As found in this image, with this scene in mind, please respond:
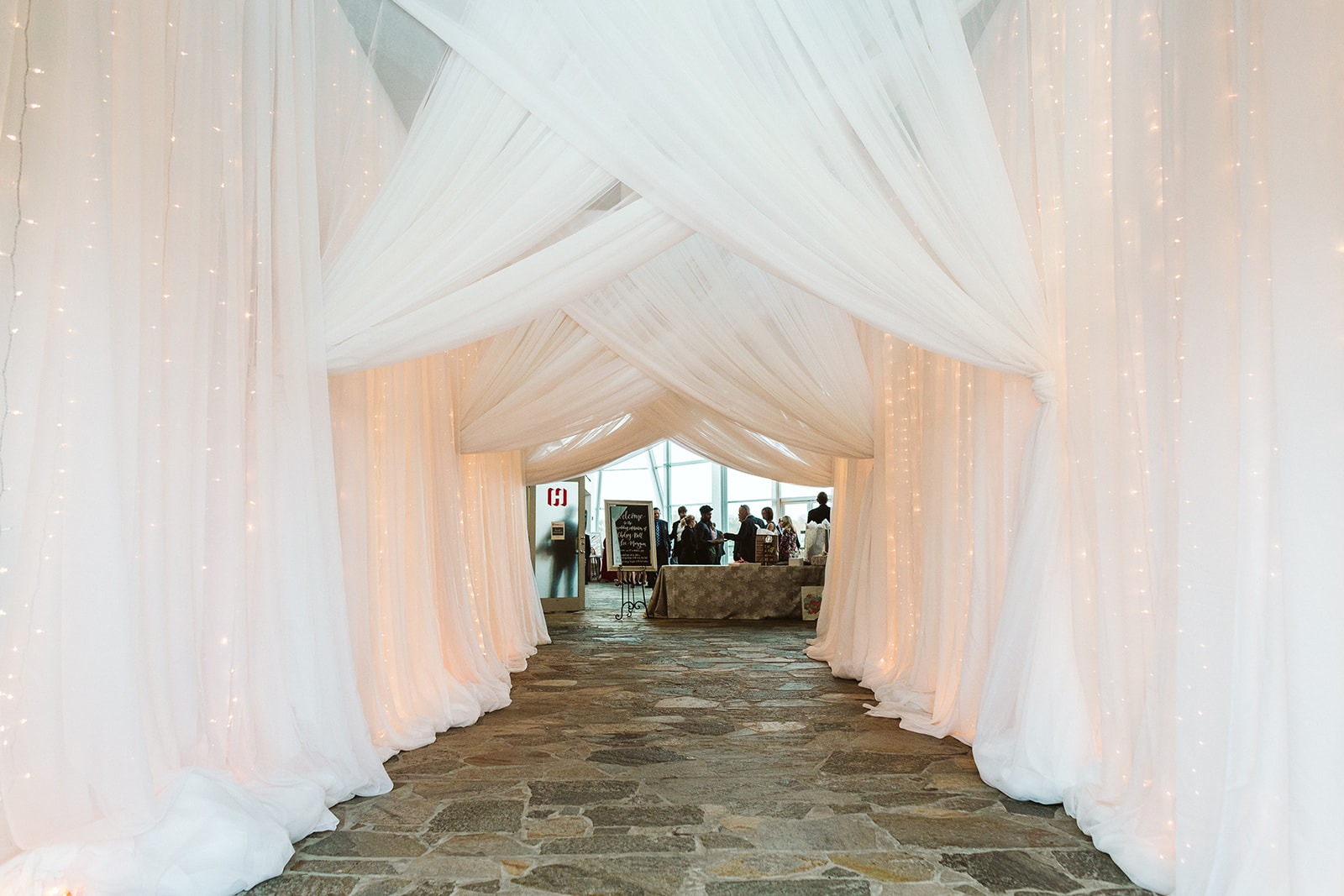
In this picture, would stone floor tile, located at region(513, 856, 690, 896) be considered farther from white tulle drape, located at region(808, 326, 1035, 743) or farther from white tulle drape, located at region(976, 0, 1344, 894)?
white tulle drape, located at region(808, 326, 1035, 743)

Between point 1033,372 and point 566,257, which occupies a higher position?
point 566,257

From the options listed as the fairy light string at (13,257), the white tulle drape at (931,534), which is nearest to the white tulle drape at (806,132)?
the white tulle drape at (931,534)

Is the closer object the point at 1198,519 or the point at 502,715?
the point at 1198,519

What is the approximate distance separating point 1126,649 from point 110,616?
2.99 m

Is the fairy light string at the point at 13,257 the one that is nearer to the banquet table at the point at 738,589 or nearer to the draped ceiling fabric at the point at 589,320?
the draped ceiling fabric at the point at 589,320

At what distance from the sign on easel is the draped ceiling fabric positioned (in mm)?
6593

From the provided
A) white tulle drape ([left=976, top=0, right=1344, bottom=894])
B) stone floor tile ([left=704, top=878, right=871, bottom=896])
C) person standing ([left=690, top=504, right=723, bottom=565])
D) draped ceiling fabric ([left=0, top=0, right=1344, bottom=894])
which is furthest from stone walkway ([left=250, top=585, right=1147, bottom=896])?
person standing ([left=690, top=504, right=723, bottom=565])

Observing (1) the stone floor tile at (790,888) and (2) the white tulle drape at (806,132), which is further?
(2) the white tulle drape at (806,132)

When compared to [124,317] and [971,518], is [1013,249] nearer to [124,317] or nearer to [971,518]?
[971,518]

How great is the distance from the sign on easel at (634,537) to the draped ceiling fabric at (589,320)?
659cm

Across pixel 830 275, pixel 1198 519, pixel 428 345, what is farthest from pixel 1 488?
pixel 1198 519

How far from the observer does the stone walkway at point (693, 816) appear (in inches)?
96.6

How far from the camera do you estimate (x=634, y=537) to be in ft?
37.0

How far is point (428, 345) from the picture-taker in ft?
10.8
